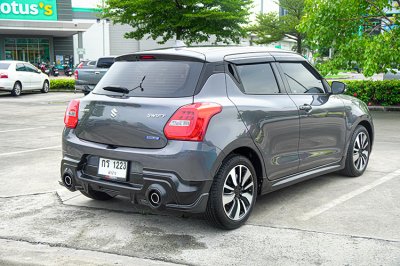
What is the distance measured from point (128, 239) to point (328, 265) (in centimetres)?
168

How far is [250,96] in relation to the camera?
4.79 meters

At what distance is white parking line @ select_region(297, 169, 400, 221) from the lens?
16.3 ft

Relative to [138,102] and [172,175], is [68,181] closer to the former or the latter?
[138,102]

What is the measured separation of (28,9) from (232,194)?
152 ft

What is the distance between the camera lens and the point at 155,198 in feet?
13.8

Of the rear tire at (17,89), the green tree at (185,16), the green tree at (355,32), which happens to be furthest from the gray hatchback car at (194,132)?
the rear tire at (17,89)

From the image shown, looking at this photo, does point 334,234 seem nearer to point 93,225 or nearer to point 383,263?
point 383,263

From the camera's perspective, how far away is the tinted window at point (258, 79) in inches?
191

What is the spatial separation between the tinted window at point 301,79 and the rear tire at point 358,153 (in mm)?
882

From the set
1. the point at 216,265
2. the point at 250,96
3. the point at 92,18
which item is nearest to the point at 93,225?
the point at 216,265

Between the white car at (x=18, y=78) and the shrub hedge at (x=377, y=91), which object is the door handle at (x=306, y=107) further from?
the white car at (x=18, y=78)

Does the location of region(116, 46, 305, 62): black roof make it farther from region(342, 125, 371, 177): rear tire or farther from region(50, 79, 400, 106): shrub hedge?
A: region(50, 79, 400, 106): shrub hedge

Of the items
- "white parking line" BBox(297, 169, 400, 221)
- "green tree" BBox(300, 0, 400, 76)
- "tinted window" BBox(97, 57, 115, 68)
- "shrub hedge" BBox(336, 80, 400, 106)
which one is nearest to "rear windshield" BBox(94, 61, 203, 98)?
"white parking line" BBox(297, 169, 400, 221)

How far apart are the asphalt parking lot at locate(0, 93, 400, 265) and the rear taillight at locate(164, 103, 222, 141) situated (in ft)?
2.99
